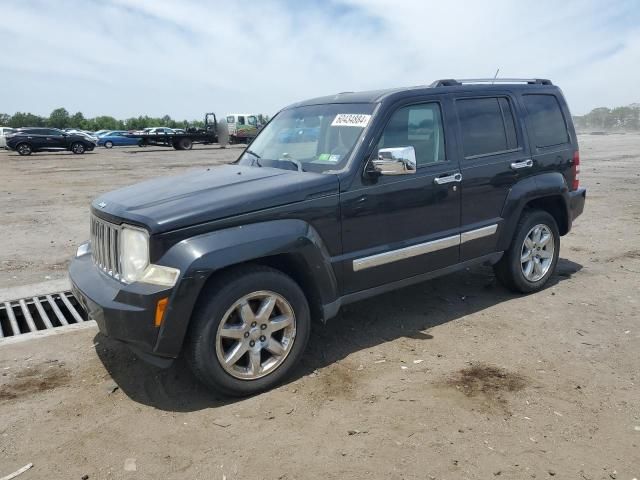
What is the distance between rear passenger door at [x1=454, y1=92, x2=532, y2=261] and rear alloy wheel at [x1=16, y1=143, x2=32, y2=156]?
31.1m

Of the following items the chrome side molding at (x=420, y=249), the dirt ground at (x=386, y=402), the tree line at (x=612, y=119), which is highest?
the tree line at (x=612, y=119)

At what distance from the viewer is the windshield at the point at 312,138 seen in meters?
4.13

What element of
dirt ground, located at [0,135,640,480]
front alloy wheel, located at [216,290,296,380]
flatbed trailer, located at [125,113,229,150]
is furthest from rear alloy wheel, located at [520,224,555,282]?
flatbed trailer, located at [125,113,229,150]

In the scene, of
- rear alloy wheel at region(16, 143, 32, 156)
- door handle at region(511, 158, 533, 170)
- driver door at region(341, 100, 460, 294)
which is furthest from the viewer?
rear alloy wheel at region(16, 143, 32, 156)

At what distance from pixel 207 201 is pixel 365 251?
124 centimetres

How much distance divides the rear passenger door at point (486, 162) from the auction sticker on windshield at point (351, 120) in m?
0.96

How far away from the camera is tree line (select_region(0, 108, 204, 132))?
2840 inches

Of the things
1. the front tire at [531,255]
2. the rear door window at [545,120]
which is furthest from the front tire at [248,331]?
the rear door window at [545,120]

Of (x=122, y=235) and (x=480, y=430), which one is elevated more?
(x=122, y=235)

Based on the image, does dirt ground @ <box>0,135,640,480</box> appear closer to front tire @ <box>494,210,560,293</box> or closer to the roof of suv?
front tire @ <box>494,210,560,293</box>

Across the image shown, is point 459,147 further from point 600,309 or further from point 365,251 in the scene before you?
point 600,309

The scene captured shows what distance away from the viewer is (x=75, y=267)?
4.05m

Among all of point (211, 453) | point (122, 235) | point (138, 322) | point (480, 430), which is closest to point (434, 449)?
point (480, 430)

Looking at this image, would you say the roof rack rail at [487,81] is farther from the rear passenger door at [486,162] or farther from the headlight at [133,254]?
the headlight at [133,254]
